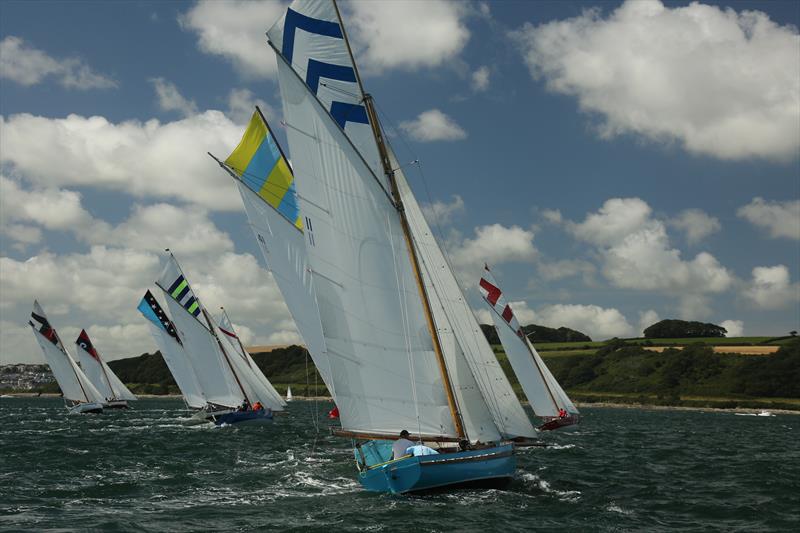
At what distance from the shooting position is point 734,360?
154 m

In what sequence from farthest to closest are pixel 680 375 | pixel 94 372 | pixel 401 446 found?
pixel 680 375 < pixel 94 372 < pixel 401 446

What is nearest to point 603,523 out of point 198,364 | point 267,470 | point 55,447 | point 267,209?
point 267,470

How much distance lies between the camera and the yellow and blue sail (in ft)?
138

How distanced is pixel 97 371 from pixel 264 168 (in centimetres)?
9151

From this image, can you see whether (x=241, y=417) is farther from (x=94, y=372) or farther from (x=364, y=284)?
(x=94, y=372)

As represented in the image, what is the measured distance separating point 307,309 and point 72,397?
8745cm

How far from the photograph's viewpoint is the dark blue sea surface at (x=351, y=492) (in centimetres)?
2252

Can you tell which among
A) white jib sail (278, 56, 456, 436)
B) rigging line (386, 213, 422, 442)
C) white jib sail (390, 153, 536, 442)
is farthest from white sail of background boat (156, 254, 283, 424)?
rigging line (386, 213, 422, 442)

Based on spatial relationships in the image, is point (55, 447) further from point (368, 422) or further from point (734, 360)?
point (734, 360)

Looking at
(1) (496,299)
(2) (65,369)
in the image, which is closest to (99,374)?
(2) (65,369)

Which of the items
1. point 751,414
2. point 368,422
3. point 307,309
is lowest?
point 751,414

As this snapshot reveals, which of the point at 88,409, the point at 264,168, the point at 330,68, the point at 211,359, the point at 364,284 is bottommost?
the point at 88,409

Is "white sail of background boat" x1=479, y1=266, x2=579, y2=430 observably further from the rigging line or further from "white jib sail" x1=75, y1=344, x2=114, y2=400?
"white jib sail" x1=75, y1=344, x2=114, y2=400

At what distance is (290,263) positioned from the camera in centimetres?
4247
